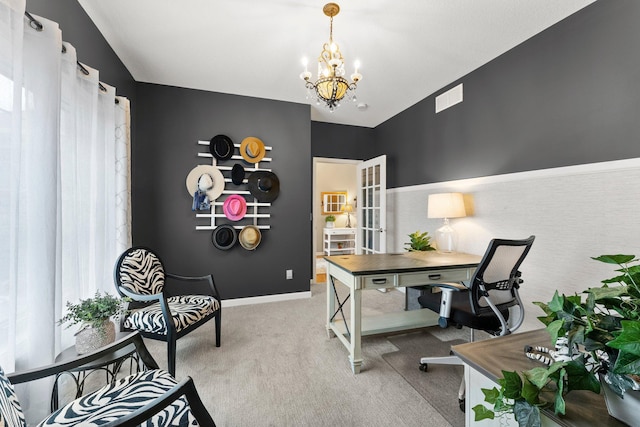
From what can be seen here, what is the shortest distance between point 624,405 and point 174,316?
7.16ft

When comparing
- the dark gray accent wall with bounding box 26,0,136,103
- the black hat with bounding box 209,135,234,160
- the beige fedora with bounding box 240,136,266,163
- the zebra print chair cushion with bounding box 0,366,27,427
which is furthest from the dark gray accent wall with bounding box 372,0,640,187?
the dark gray accent wall with bounding box 26,0,136,103

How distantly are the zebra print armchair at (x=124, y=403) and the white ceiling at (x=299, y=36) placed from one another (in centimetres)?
233

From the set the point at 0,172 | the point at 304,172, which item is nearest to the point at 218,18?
the point at 0,172

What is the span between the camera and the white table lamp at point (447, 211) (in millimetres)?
2754

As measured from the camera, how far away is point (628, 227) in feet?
5.70

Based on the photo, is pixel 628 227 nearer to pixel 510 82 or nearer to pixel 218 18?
pixel 510 82

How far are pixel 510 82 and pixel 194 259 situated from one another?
3.84 meters

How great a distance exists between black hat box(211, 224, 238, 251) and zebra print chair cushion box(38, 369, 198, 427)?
2157 mm

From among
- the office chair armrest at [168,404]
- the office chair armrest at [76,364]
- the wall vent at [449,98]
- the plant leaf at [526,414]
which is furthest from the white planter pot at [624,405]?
the wall vent at [449,98]

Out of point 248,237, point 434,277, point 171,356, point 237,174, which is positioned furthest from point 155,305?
point 434,277

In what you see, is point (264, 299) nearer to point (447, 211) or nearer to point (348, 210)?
point (447, 211)

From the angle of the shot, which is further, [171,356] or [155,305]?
[155,305]

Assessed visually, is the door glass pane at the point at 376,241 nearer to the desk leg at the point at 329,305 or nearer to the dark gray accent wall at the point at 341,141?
the dark gray accent wall at the point at 341,141

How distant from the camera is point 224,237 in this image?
3.31m
